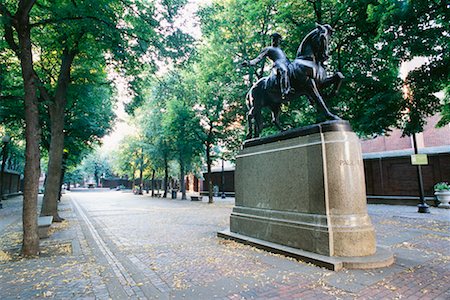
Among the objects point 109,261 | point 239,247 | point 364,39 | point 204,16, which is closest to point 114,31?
point 204,16

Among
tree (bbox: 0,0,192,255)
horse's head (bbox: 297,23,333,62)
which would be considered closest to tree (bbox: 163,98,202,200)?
tree (bbox: 0,0,192,255)

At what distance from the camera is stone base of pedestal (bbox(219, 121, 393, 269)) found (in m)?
5.89

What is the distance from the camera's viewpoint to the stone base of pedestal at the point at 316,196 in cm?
589

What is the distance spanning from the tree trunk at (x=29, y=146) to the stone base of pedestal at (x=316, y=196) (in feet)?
17.8

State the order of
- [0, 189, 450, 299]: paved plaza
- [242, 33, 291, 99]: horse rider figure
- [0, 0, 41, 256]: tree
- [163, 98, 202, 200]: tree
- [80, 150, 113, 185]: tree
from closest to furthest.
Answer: [0, 189, 450, 299]: paved plaza, [0, 0, 41, 256]: tree, [242, 33, 291, 99]: horse rider figure, [163, 98, 202, 200]: tree, [80, 150, 113, 185]: tree

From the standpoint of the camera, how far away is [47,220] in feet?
32.4

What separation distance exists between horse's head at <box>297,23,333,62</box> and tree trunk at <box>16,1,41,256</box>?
7.09 metres

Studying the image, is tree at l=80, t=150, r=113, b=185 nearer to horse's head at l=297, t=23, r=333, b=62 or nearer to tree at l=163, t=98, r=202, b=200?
tree at l=163, t=98, r=202, b=200

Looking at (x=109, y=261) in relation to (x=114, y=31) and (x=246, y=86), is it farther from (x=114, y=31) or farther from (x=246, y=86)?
(x=246, y=86)

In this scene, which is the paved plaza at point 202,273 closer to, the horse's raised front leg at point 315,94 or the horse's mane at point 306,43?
the horse's raised front leg at point 315,94

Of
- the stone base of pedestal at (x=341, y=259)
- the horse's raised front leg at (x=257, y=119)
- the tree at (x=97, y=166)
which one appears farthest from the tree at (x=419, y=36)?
the tree at (x=97, y=166)

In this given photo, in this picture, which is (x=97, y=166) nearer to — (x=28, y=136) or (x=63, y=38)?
(x=63, y=38)

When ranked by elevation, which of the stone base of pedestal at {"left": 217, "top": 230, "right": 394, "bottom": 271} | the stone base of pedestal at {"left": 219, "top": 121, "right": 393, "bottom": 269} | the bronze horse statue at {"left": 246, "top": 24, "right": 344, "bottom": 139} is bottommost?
the stone base of pedestal at {"left": 217, "top": 230, "right": 394, "bottom": 271}

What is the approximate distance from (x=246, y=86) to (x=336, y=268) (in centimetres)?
1665
